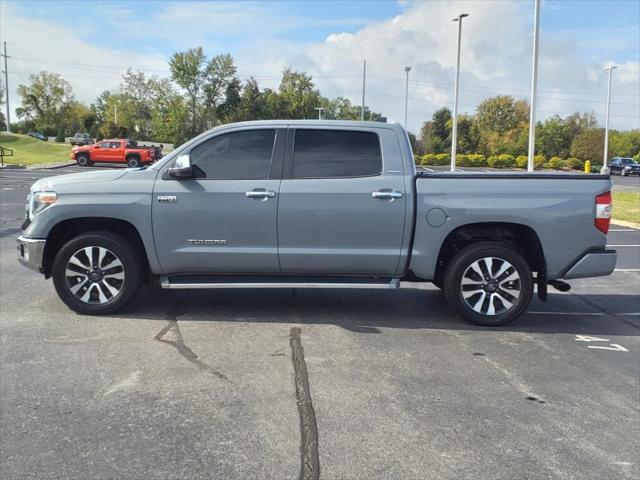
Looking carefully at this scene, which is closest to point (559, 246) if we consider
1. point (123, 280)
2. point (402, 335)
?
point (402, 335)

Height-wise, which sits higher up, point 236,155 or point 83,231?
point 236,155

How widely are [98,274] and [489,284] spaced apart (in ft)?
12.7

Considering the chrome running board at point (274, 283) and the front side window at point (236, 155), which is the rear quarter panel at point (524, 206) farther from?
the front side window at point (236, 155)

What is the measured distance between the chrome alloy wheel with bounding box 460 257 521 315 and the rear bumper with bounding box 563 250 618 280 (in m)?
0.59

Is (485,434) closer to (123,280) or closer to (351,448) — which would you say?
(351,448)

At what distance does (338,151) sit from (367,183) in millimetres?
463

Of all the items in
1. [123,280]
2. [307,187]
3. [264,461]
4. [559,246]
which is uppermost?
[307,187]

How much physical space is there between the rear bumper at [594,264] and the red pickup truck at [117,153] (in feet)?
112

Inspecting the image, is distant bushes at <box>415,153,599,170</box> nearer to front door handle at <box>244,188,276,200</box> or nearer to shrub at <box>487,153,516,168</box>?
shrub at <box>487,153,516,168</box>

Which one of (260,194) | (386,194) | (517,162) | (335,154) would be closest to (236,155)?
(260,194)

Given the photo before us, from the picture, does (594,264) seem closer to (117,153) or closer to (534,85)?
(534,85)

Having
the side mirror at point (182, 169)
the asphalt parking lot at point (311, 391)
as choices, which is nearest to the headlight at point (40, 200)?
the asphalt parking lot at point (311, 391)

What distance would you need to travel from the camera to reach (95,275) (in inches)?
233

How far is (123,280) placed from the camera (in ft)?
19.4
